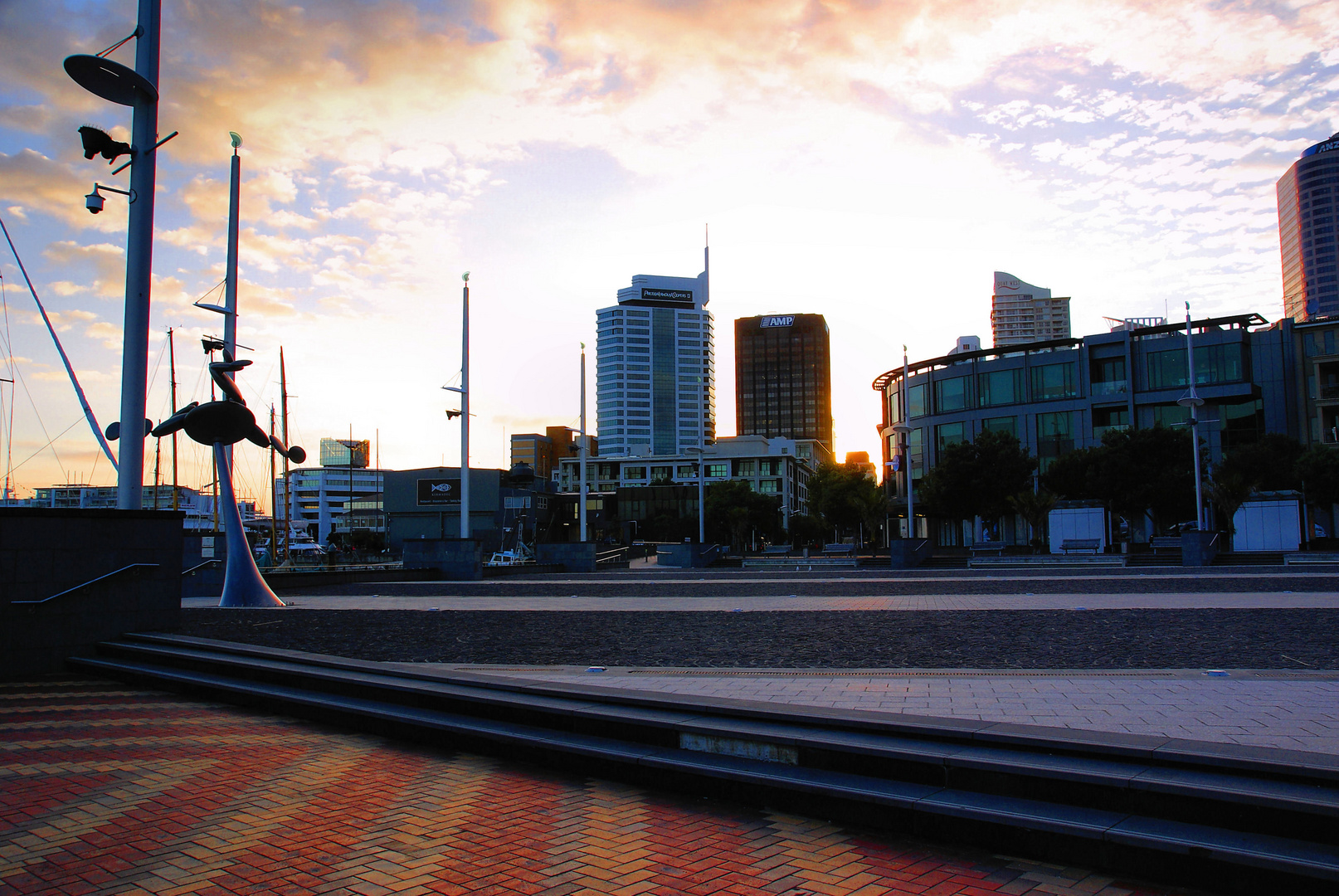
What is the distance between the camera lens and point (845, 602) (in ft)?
57.8

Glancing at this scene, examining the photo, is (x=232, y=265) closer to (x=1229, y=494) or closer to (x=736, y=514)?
(x=1229, y=494)

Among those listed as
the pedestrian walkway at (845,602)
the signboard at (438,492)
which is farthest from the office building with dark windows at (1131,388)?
the signboard at (438,492)

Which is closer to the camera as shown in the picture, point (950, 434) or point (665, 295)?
point (950, 434)

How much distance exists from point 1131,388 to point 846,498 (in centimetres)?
2107

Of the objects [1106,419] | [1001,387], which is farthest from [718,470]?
[1106,419]

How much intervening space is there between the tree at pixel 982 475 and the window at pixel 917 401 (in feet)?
66.1

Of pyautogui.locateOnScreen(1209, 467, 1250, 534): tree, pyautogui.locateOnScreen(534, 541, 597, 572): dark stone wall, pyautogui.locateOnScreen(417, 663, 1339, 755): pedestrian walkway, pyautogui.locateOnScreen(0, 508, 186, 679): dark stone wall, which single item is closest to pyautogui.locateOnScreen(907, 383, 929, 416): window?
pyautogui.locateOnScreen(1209, 467, 1250, 534): tree

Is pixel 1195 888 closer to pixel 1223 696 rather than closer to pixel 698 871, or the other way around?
→ pixel 698 871

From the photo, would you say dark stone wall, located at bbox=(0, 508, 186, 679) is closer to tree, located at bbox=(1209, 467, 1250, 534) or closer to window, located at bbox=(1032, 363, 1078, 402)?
tree, located at bbox=(1209, 467, 1250, 534)

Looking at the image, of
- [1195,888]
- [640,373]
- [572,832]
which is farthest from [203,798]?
[640,373]

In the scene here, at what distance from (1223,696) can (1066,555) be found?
3271 cm

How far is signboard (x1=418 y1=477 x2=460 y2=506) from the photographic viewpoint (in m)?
93.3

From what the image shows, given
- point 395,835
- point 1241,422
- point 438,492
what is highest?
point 1241,422

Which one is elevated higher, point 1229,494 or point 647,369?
point 647,369
